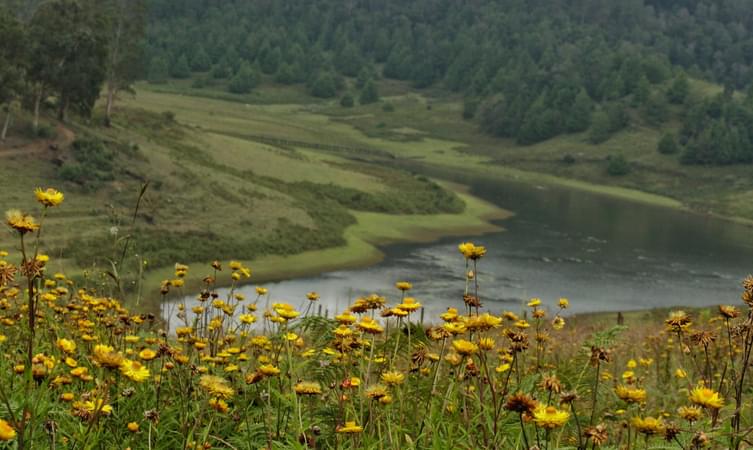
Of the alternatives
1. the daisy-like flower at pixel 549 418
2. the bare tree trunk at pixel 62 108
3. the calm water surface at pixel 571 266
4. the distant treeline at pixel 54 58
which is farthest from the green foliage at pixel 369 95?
the daisy-like flower at pixel 549 418

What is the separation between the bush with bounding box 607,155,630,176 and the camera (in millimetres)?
111688

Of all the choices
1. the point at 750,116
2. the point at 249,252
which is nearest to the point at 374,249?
the point at 249,252

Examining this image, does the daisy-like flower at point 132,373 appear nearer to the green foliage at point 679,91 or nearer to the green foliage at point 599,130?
the green foliage at point 599,130

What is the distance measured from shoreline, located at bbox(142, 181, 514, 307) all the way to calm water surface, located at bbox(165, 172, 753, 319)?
3.68ft

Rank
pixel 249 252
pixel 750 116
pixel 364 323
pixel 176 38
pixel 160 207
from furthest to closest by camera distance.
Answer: pixel 176 38, pixel 750 116, pixel 160 207, pixel 249 252, pixel 364 323

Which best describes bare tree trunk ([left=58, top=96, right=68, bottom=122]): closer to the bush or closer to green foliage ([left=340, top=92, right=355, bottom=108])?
the bush

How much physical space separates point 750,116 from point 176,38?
420 feet

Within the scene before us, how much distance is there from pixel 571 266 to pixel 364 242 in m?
11.8

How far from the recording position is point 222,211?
46.2 m

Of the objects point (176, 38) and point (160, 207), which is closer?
point (160, 207)

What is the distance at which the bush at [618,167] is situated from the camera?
112 meters

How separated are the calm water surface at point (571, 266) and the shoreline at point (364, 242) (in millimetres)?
1122

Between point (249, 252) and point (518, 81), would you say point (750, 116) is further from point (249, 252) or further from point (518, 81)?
point (249, 252)

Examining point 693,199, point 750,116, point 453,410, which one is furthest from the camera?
point 750,116
